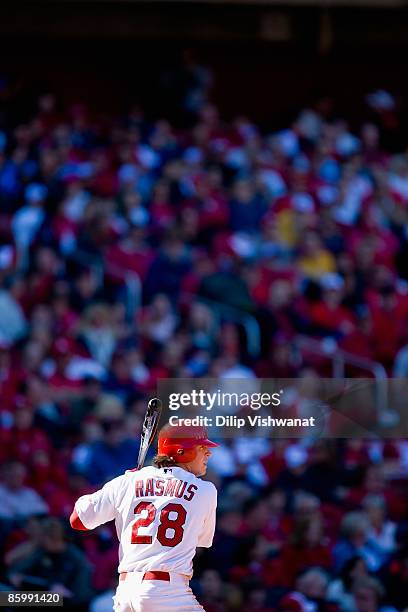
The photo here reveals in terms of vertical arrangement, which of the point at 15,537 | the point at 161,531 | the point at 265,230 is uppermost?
the point at 161,531

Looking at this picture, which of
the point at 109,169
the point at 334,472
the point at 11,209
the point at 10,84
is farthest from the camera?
the point at 10,84

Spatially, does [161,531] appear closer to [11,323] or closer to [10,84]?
[11,323]

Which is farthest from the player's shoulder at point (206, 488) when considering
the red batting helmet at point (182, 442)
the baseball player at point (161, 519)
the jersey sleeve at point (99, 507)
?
the jersey sleeve at point (99, 507)

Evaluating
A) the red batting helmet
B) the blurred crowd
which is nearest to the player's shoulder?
the red batting helmet

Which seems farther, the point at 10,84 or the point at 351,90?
the point at 351,90

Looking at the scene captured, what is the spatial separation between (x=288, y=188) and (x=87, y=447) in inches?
172

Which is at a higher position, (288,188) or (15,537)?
(288,188)

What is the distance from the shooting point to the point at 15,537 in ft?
25.1

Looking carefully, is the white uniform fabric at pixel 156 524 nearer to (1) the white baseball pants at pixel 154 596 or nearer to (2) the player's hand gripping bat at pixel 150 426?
(1) the white baseball pants at pixel 154 596

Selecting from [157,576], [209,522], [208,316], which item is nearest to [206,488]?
[209,522]

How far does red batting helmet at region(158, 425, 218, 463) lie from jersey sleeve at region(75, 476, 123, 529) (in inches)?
9.2

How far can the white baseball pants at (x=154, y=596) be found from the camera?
481cm

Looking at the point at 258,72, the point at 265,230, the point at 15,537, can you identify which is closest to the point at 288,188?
the point at 265,230

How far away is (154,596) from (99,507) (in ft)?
1.42
